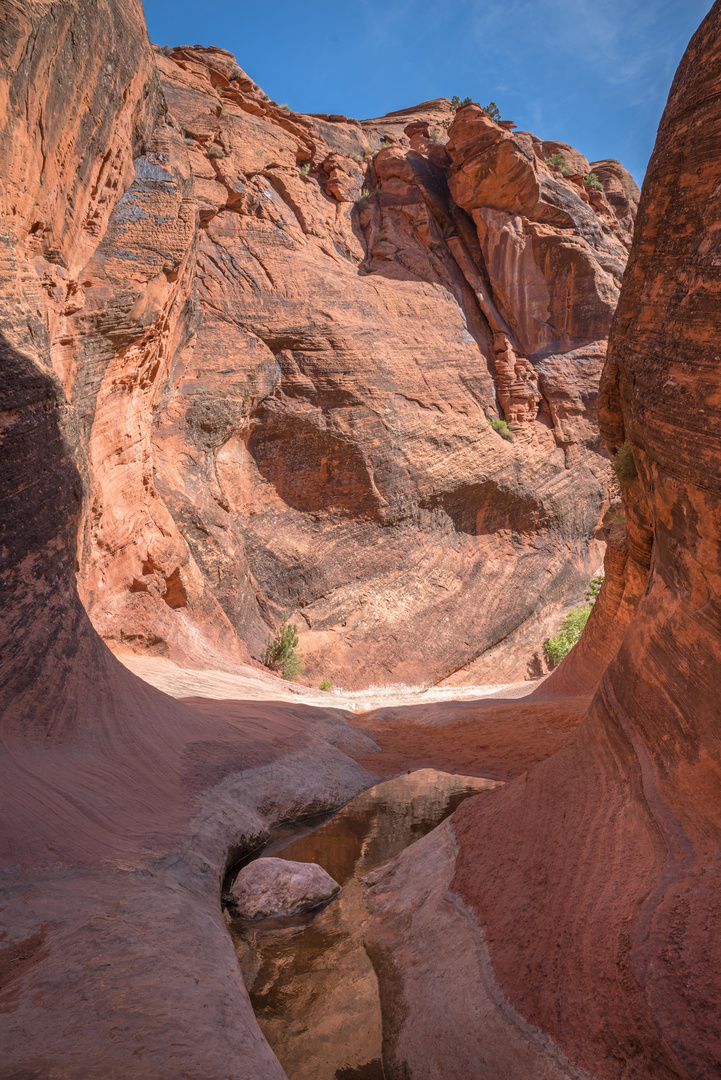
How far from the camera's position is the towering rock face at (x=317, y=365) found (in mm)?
10805

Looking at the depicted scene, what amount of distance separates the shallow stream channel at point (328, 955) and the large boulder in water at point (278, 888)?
9cm

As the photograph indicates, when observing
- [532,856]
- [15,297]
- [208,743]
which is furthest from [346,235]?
[532,856]

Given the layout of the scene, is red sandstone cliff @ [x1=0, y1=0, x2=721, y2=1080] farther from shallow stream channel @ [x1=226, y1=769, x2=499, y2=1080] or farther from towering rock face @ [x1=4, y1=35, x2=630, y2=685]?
towering rock face @ [x1=4, y1=35, x2=630, y2=685]

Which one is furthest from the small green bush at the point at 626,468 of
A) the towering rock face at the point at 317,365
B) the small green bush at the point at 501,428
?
the small green bush at the point at 501,428

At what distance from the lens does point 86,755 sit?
6500 mm

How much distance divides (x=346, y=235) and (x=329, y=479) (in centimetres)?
922

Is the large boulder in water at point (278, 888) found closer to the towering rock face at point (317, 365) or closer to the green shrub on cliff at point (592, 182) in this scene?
the towering rock face at point (317, 365)

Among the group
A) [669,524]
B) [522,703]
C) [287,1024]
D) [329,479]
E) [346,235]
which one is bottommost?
[287,1024]

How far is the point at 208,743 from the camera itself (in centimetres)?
802

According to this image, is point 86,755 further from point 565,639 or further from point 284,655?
point 565,639

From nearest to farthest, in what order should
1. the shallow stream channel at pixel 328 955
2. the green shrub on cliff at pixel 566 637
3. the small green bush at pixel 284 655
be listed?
the shallow stream channel at pixel 328 955 → the small green bush at pixel 284 655 → the green shrub on cliff at pixel 566 637

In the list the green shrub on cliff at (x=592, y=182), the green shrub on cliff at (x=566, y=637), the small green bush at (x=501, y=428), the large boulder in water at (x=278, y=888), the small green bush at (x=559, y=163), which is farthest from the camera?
the green shrub on cliff at (x=592, y=182)

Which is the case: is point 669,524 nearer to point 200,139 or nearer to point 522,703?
point 522,703

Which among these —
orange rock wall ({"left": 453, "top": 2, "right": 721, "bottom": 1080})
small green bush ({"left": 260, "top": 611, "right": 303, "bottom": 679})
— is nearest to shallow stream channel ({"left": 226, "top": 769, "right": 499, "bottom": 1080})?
orange rock wall ({"left": 453, "top": 2, "right": 721, "bottom": 1080})
